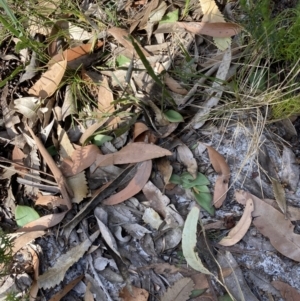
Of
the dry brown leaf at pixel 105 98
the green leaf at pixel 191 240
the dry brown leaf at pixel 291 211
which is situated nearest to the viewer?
the green leaf at pixel 191 240

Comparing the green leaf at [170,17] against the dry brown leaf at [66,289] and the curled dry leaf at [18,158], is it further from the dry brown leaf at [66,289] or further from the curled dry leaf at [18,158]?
the dry brown leaf at [66,289]

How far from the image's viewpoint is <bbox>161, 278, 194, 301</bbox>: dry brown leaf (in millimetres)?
1250

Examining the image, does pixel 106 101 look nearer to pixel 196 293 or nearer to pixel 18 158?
pixel 18 158

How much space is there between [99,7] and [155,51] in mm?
266

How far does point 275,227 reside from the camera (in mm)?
Result: 1316

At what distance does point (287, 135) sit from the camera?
57.1 inches

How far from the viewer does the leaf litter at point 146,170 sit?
4.25 feet

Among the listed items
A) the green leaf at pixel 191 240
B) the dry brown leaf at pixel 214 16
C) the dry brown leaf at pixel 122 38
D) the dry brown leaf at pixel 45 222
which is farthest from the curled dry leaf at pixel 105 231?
the dry brown leaf at pixel 214 16

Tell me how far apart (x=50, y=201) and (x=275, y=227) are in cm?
71

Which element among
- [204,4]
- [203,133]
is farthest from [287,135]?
[204,4]

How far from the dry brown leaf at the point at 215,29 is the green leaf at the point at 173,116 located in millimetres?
303

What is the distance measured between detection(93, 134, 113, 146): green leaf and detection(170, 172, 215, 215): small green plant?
9.8 inches

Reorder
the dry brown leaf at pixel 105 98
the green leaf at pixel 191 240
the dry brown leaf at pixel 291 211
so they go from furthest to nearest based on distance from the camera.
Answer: the dry brown leaf at pixel 105 98 → the dry brown leaf at pixel 291 211 → the green leaf at pixel 191 240

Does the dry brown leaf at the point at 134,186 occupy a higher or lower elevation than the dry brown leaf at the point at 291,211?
higher
